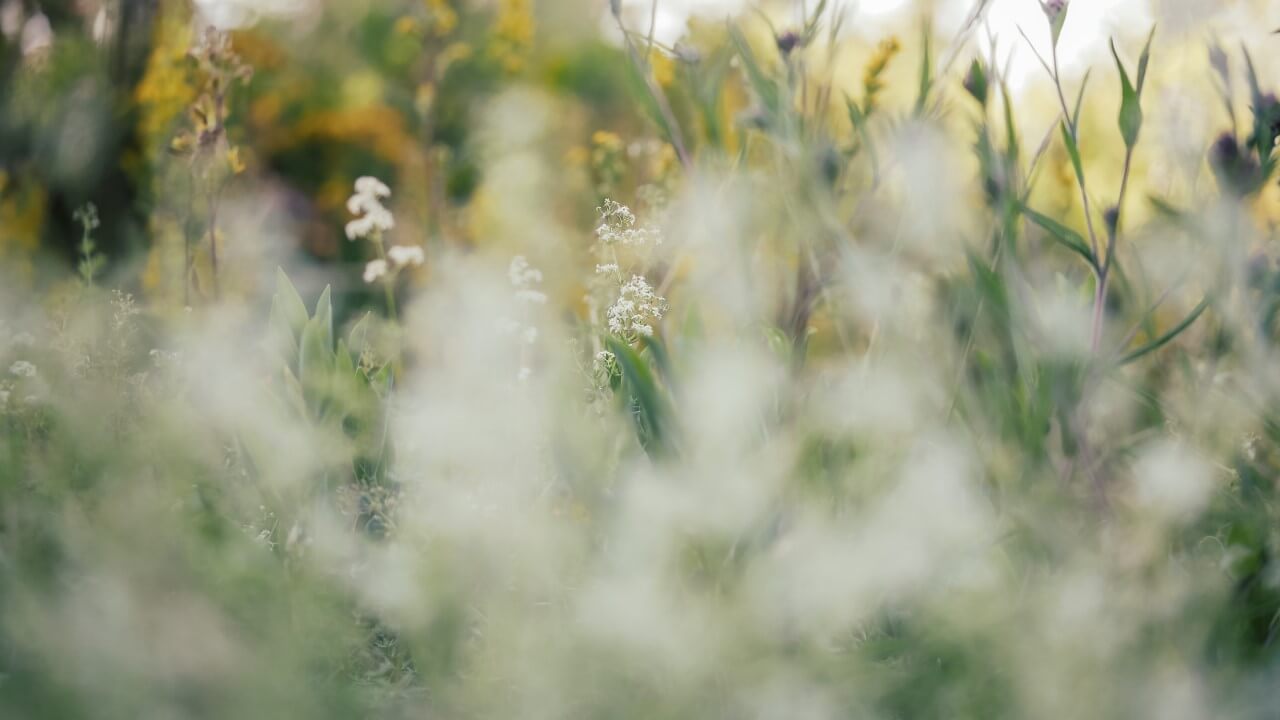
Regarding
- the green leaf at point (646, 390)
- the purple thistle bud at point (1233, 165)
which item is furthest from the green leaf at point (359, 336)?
the purple thistle bud at point (1233, 165)

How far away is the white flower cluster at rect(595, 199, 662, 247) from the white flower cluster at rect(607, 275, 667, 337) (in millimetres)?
36

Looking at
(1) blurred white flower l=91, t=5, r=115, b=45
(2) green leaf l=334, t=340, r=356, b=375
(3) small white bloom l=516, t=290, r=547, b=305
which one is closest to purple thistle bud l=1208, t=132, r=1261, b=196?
(3) small white bloom l=516, t=290, r=547, b=305

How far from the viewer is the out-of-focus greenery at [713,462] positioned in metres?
0.49

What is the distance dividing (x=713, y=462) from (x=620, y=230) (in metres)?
0.36

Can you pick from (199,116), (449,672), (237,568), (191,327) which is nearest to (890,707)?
(449,672)

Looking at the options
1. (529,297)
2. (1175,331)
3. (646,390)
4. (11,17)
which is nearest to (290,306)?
(529,297)

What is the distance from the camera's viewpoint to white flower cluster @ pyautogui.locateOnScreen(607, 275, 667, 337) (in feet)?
2.39

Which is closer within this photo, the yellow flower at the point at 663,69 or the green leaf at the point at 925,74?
the green leaf at the point at 925,74

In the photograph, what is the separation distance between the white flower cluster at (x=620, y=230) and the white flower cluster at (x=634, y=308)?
0.04 m

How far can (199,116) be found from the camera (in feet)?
3.60

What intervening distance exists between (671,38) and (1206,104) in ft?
2.55

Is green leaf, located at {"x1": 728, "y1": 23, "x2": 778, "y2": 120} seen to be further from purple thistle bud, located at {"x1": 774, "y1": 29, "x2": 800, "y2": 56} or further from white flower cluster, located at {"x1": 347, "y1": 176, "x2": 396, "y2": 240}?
white flower cluster, located at {"x1": 347, "y1": 176, "x2": 396, "y2": 240}

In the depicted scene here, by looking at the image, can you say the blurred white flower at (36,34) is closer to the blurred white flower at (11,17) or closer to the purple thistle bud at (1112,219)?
A: the blurred white flower at (11,17)

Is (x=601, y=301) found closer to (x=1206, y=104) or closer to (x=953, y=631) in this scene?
(x=953, y=631)
